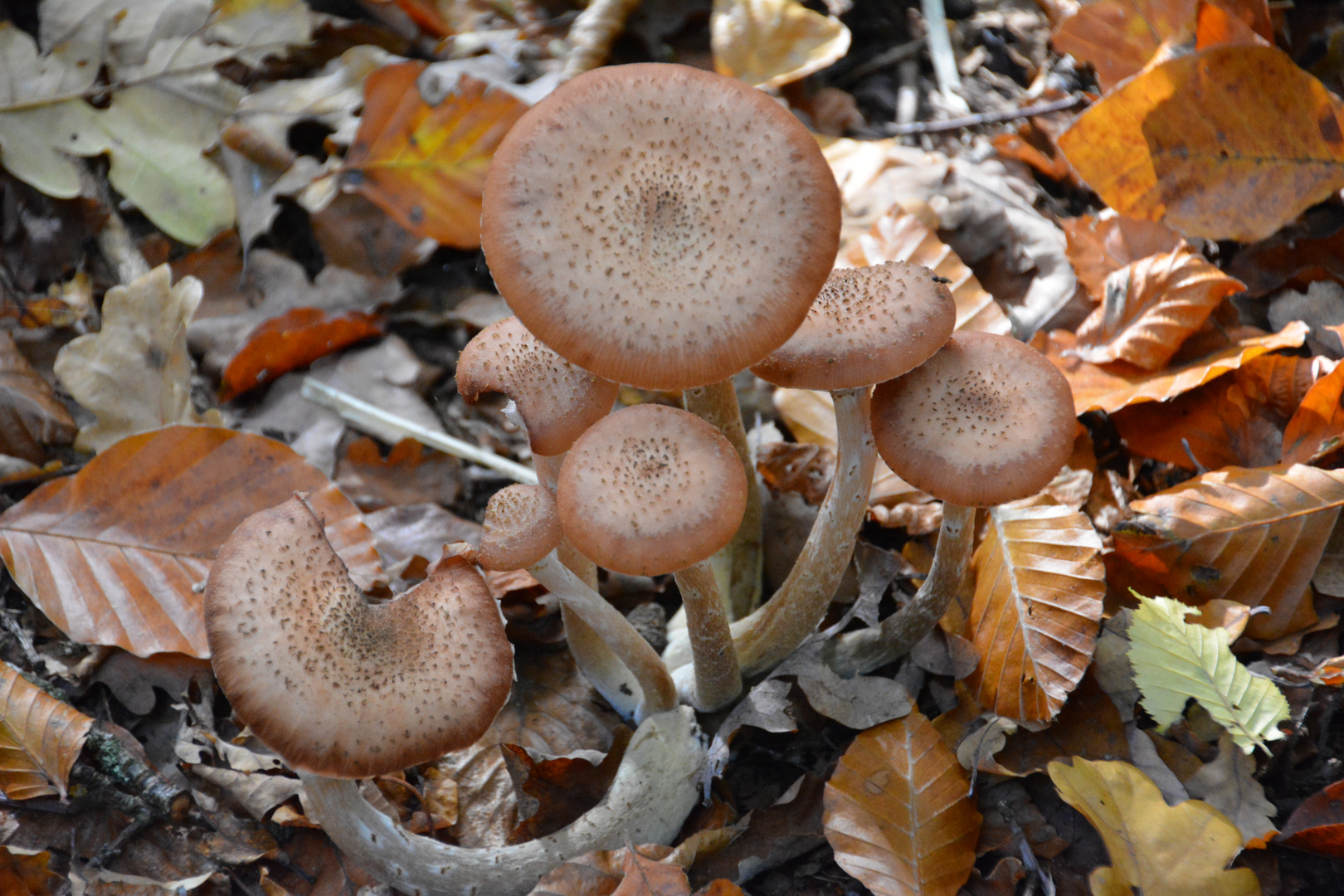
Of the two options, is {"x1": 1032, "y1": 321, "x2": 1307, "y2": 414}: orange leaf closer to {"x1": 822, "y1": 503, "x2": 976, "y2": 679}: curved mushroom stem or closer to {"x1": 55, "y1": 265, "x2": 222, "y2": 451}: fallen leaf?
{"x1": 822, "y1": 503, "x2": 976, "y2": 679}: curved mushroom stem

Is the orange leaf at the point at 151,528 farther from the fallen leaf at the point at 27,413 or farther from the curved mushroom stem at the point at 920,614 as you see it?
the curved mushroom stem at the point at 920,614

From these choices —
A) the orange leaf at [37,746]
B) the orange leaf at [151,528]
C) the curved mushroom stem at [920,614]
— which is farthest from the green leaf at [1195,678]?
the orange leaf at [37,746]

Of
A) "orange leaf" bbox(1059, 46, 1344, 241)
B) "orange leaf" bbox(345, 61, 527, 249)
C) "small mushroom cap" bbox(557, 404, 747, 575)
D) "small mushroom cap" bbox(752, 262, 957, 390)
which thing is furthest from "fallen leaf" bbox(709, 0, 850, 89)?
"small mushroom cap" bbox(557, 404, 747, 575)

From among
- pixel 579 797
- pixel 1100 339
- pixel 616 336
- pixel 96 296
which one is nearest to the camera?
pixel 616 336

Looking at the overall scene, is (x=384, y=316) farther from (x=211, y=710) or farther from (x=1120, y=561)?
(x=1120, y=561)

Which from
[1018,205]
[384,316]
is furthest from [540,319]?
[1018,205]

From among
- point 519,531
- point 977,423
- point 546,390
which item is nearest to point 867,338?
point 977,423
